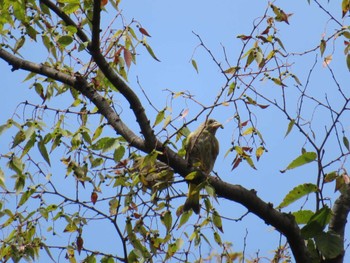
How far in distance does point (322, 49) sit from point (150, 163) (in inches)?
44.2

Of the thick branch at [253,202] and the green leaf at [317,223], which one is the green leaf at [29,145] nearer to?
the thick branch at [253,202]

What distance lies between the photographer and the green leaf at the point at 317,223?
3412mm

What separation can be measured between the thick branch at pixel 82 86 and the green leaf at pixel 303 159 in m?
0.84

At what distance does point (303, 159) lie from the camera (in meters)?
3.40

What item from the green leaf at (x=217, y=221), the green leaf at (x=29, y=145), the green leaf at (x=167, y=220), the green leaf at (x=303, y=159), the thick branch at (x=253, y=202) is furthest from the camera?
the green leaf at (x=217, y=221)

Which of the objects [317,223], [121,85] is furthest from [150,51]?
[317,223]

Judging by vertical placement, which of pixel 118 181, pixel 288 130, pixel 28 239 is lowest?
pixel 28 239

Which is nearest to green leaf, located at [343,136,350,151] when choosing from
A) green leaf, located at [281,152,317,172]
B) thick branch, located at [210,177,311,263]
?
green leaf, located at [281,152,317,172]

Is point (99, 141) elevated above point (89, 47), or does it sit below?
below

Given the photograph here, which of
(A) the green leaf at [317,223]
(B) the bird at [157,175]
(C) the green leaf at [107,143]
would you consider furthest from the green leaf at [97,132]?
(A) the green leaf at [317,223]

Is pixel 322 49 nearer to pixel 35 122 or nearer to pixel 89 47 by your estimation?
pixel 89 47

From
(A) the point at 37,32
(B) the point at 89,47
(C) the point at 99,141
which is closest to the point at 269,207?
(C) the point at 99,141

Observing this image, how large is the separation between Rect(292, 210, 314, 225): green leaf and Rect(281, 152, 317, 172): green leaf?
30 centimetres

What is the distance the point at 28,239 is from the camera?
12.5 feet
